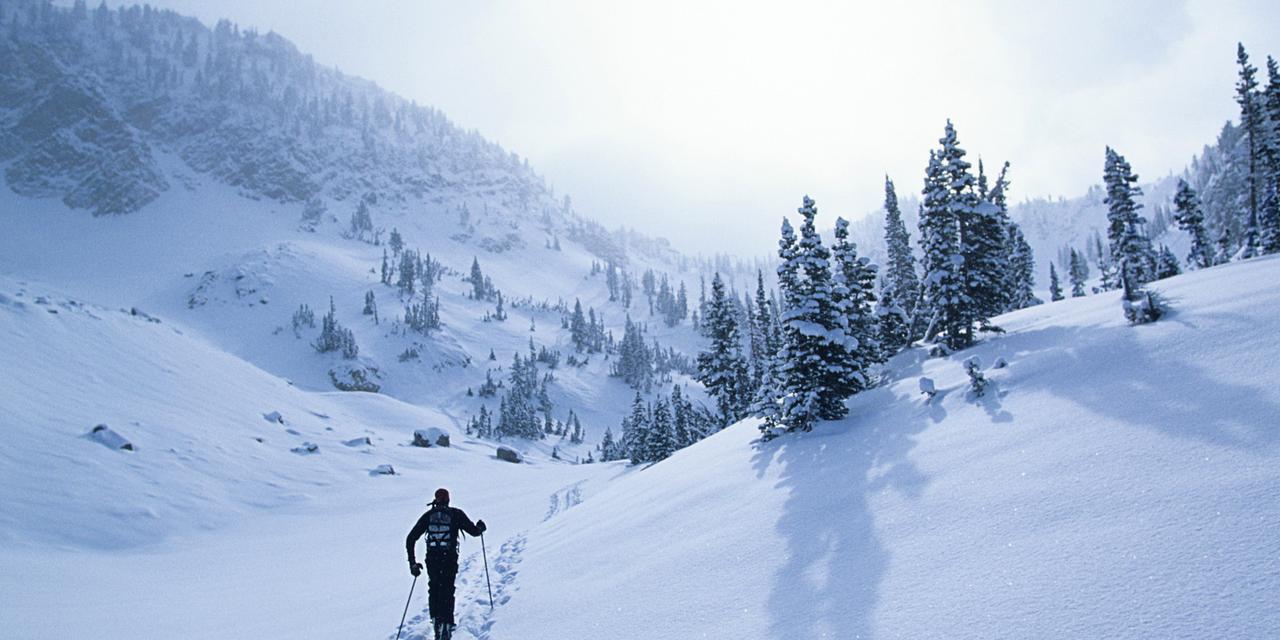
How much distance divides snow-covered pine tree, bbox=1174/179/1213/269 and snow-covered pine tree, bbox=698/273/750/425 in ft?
131

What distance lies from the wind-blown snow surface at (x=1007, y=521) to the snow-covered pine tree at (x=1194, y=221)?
4631 centimetres

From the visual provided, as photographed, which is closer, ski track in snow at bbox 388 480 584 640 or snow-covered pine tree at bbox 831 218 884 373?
ski track in snow at bbox 388 480 584 640

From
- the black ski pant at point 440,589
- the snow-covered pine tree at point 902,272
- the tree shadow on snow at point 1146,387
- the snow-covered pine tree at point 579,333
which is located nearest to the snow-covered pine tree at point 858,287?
the snow-covered pine tree at point 902,272

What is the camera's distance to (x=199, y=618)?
1456cm

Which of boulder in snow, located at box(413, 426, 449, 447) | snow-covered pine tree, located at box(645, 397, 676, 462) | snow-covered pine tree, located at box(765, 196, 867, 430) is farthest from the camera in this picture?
boulder in snow, located at box(413, 426, 449, 447)

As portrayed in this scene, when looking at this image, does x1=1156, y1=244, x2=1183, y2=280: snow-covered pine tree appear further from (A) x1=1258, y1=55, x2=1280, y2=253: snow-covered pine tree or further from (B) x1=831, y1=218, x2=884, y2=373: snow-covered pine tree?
(B) x1=831, y1=218, x2=884, y2=373: snow-covered pine tree

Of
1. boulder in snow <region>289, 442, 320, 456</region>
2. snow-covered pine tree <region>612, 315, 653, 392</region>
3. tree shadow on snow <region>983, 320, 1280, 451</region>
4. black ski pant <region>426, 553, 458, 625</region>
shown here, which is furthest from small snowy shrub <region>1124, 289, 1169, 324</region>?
snow-covered pine tree <region>612, 315, 653, 392</region>

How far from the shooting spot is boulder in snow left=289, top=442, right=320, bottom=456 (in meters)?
43.1

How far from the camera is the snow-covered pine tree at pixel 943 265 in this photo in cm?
2395

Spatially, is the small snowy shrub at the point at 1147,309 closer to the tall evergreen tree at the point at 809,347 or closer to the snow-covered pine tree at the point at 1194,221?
the tall evergreen tree at the point at 809,347

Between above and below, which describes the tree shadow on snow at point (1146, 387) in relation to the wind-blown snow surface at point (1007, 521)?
above

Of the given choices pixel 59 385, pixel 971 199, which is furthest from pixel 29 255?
pixel 971 199

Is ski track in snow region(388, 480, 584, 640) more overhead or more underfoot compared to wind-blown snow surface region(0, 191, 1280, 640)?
more underfoot

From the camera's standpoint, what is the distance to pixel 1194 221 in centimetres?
4903
